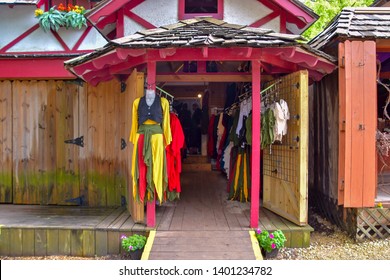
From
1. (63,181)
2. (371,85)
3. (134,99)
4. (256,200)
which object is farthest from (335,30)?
(63,181)

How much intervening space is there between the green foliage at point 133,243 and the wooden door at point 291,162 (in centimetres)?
211

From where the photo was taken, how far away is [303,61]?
450cm

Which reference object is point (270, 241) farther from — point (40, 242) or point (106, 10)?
point (106, 10)

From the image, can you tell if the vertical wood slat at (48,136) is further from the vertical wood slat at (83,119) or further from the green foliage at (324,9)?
the green foliage at (324,9)

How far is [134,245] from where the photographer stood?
429 centimetres

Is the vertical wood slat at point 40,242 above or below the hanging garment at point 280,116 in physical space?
below

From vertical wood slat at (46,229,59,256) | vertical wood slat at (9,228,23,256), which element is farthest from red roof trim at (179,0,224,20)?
vertical wood slat at (9,228,23,256)

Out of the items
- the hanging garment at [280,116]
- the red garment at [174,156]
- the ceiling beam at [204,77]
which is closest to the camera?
the hanging garment at [280,116]

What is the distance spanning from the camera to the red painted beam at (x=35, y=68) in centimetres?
615

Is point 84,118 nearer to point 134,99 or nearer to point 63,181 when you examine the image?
point 63,181

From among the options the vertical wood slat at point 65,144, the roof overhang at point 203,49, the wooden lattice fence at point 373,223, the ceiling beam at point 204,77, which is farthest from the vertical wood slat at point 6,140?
the wooden lattice fence at point 373,223

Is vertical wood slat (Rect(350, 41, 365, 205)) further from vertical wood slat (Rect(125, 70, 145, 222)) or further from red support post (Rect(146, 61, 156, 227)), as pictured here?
vertical wood slat (Rect(125, 70, 145, 222))

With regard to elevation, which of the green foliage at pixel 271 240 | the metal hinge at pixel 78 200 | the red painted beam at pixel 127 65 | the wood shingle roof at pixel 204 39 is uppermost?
the wood shingle roof at pixel 204 39

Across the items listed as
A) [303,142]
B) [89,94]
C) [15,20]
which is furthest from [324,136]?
[15,20]
